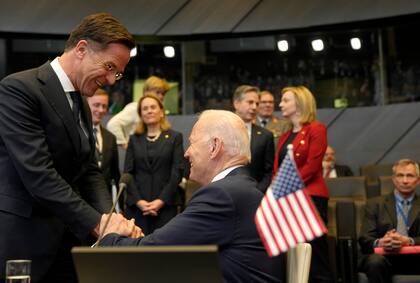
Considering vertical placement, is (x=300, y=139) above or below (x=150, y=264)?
Answer: above

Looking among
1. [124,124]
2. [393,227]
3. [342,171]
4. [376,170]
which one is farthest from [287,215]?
[376,170]

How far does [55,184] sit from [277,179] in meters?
0.95

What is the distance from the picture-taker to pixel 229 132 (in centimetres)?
268


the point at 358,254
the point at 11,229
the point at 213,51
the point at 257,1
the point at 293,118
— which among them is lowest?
the point at 358,254

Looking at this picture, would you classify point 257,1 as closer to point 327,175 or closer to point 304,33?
point 304,33

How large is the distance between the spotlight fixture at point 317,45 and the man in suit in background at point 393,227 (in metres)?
4.23

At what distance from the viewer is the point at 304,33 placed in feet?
33.9

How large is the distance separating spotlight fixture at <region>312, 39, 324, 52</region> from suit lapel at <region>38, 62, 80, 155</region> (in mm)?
7720

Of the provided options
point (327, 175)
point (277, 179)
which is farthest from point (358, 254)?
point (277, 179)

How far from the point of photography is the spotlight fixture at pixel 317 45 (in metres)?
10.2

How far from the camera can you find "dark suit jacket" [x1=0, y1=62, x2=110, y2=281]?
2.62 meters

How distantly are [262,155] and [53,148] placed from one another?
346cm

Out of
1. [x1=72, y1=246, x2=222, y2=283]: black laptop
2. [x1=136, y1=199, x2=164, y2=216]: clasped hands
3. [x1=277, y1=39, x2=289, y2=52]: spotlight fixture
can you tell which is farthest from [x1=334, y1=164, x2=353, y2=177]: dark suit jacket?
[x1=72, y1=246, x2=222, y2=283]: black laptop

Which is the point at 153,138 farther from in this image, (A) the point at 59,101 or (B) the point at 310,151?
(A) the point at 59,101
